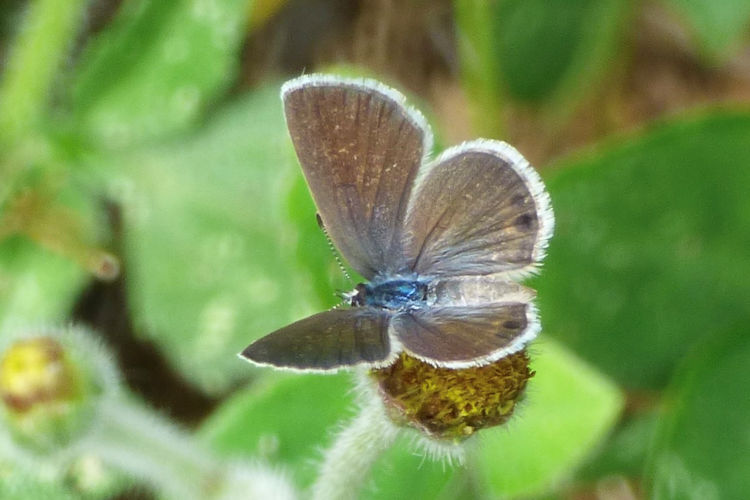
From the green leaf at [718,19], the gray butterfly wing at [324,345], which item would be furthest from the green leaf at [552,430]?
the green leaf at [718,19]

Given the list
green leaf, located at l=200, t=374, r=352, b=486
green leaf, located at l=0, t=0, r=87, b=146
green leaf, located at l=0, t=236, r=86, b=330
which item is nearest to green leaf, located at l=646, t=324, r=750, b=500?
green leaf, located at l=200, t=374, r=352, b=486

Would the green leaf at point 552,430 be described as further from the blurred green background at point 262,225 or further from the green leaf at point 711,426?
the green leaf at point 711,426

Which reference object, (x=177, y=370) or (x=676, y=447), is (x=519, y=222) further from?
(x=177, y=370)

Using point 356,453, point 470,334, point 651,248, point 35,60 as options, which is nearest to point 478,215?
point 470,334

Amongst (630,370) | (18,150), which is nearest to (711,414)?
(630,370)

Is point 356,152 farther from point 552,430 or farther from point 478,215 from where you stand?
point 552,430
